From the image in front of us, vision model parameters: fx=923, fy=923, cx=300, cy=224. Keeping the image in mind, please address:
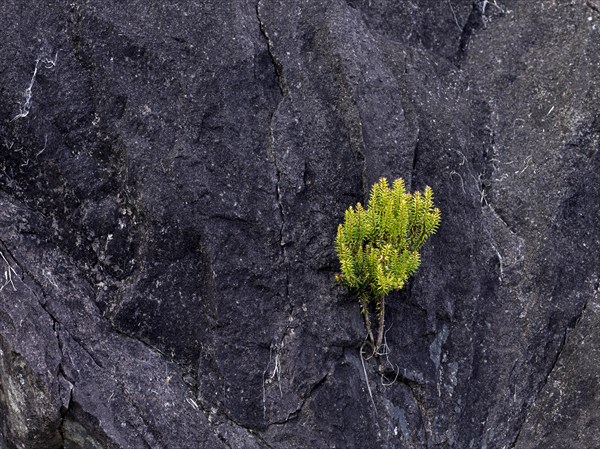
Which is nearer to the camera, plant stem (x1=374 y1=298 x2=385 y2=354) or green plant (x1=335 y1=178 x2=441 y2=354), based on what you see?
green plant (x1=335 y1=178 x2=441 y2=354)

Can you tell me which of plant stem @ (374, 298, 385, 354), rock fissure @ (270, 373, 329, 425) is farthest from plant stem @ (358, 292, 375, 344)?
rock fissure @ (270, 373, 329, 425)

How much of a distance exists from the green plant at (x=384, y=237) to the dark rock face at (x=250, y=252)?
0.24 m

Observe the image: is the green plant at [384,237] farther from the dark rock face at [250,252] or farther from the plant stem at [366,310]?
the dark rock face at [250,252]

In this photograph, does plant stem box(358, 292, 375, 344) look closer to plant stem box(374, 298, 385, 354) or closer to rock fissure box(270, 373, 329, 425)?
plant stem box(374, 298, 385, 354)

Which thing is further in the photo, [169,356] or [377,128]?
[377,128]


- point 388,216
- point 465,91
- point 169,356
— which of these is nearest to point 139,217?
point 169,356

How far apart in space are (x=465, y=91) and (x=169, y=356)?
94.1 inches

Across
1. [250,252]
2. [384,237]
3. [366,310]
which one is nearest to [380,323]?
[366,310]

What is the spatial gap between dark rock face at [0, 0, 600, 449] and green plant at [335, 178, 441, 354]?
0.78 feet

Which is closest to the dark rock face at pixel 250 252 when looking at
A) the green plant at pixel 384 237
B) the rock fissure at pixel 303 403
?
the rock fissure at pixel 303 403

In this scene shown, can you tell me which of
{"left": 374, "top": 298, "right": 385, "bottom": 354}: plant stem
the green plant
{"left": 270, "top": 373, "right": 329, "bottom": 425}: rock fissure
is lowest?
{"left": 270, "top": 373, "right": 329, "bottom": 425}: rock fissure

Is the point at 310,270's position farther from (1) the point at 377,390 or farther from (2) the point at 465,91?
(2) the point at 465,91

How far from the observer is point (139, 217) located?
A: 15.2 feet

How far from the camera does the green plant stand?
4.46 m
